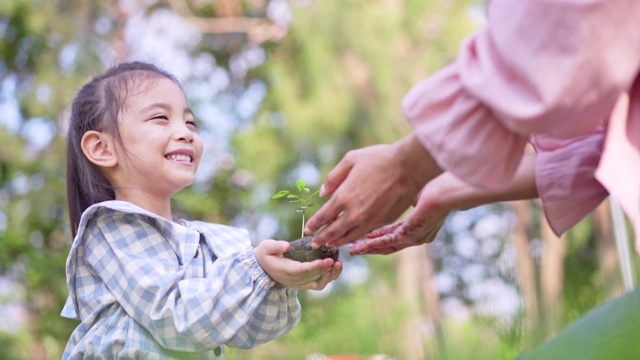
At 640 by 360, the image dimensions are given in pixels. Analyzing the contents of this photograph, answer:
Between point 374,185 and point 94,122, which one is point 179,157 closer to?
point 94,122

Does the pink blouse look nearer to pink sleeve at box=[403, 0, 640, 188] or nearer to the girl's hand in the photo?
pink sleeve at box=[403, 0, 640, 188]

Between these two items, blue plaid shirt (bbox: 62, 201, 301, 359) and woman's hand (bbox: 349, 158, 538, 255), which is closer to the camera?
woman's hand (bbox: 349, 158, 538, 255)

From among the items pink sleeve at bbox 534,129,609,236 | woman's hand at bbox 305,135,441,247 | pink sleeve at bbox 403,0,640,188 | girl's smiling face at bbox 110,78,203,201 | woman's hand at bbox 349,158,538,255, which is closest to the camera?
pink sleeve at bbox 403,0,640,188

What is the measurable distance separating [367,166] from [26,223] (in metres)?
7.05

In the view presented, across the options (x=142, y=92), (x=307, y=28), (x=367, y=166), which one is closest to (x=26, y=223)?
(x=307, y=28)

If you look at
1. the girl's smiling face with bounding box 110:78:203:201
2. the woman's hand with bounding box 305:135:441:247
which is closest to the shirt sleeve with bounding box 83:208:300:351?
the girl's smiling face with bounding box 110:78:203:201

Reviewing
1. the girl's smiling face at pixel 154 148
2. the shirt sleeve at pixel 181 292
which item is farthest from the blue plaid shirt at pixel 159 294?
the girl's smiling face at pixel 154 148

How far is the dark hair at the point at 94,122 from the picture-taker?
190 cm

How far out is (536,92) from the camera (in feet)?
3.26

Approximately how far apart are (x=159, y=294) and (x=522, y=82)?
Result: 2.64 ft

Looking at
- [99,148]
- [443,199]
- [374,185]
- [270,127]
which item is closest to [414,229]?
[443,199]

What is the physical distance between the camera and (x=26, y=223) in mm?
7793

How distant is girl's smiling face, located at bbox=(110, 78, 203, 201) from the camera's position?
1822mm

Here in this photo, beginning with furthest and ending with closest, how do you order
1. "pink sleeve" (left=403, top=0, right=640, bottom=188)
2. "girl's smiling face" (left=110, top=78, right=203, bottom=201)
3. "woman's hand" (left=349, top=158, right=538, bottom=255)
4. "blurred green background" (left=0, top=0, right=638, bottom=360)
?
"blurred green background" (left=0, top=0, right=638, bottom=360)
"girl's smiling face" (left=110, top=78, right=203, bottom=201)
"woman's hand" (left=349, top=158, right=538, bottom=255)
"pink sleeve" (left=403, top=0, right=640, bottom=188)
